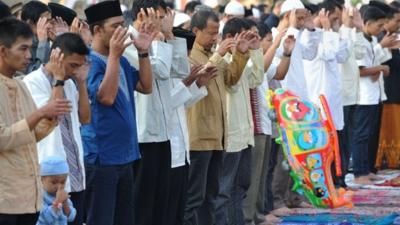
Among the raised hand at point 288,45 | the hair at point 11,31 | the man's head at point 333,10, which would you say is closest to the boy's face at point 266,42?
the raised hand at point 288,45

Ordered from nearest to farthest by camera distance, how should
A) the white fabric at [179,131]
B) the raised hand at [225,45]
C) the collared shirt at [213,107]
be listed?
the white fabric at [179,131] < the collared shirt at [213,107] < the raised hand at [225,45]

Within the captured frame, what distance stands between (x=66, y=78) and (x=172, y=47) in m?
1.68

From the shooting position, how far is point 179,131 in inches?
331

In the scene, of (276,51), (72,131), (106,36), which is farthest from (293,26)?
(72,131)

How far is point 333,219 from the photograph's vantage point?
1106 cm

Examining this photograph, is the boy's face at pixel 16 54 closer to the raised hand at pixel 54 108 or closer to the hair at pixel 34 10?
the raised hand at pixel 54 108

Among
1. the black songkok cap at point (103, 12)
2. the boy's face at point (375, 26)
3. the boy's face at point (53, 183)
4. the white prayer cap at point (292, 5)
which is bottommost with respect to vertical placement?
the boy's face at point (53, 183)

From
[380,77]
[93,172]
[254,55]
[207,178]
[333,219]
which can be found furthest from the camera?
[380,77]

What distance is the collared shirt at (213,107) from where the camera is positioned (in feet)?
29.6

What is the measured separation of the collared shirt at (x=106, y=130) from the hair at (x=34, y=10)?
0.79 m

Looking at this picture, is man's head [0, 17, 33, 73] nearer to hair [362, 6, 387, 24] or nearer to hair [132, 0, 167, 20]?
hair [132, 0, 167, 20]

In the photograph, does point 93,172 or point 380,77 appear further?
point 380,77

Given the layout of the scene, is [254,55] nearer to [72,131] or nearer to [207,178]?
[207,178]

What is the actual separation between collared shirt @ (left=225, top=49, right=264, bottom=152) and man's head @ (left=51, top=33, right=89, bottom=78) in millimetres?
2873
